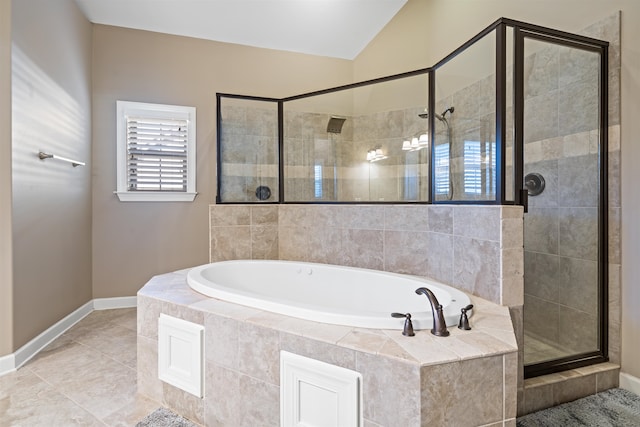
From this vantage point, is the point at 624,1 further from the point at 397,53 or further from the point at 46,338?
the point at 46,338

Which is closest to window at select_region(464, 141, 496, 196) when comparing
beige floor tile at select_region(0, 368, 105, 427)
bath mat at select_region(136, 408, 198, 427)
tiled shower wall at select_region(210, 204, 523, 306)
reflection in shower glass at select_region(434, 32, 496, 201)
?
reflection in shower glass at select_region(434, 32, 496, 201)

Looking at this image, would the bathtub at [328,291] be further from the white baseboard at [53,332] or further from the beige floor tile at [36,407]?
the white baseboard at [53,332]

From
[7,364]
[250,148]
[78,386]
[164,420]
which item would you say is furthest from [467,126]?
[7,364]

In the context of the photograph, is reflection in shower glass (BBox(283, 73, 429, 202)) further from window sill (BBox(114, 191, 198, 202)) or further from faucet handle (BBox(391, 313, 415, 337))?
faucet handle (BBox(391, 313, 415, 337))

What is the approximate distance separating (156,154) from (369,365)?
3.07 meters

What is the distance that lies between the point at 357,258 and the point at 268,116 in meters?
1.49

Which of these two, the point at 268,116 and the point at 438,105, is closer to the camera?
the point at 438,105

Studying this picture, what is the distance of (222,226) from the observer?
2736 mm

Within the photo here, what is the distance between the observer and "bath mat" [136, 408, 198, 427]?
5.05 ft

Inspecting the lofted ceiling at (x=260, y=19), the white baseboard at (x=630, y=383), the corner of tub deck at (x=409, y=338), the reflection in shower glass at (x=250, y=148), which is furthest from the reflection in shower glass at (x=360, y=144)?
the white baseboard at (x=630, y=383)

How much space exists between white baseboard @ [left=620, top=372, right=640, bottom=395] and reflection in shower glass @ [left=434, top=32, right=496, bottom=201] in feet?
3.85

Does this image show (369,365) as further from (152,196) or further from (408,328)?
(152,196)

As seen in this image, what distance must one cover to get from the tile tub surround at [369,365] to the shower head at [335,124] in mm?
1815

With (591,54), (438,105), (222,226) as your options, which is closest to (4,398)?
(222,226)
